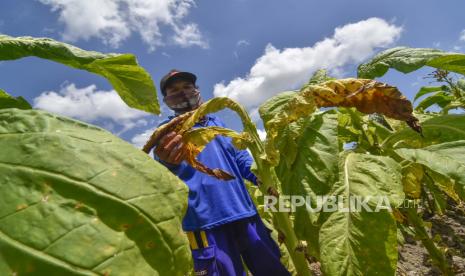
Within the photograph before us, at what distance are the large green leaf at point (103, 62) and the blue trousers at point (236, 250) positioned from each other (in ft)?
4.85

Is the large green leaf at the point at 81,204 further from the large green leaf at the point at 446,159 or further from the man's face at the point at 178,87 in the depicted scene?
the man's face at the point at 178,87

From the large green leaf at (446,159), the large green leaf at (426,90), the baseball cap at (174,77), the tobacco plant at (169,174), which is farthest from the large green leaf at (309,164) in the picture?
the large green leaf at (426,90)

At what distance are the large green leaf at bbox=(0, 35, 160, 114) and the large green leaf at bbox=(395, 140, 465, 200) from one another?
967 millimetres

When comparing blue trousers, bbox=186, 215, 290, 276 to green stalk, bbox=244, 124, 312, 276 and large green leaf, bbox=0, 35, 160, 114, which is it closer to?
green stalk, bbox=244, 124, 312, 276

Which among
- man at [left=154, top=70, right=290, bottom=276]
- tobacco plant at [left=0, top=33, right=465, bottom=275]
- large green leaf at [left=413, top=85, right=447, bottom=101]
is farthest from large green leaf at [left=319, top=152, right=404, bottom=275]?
large green leaf at [left=413, top=85, right=447, bottom=101]

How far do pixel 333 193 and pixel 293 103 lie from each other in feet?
1.11

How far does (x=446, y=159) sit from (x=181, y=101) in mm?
2055

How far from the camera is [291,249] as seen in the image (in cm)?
138

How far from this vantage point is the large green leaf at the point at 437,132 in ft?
5.83

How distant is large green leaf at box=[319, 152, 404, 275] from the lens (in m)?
1.21

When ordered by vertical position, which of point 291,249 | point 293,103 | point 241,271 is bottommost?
point 241,271

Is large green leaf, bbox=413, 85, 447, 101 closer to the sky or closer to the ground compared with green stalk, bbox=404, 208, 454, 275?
closer to the sky

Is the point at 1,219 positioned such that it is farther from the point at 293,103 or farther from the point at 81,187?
the point at 293,103

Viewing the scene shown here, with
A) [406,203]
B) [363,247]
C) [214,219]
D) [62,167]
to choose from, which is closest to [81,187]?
[62,167]
